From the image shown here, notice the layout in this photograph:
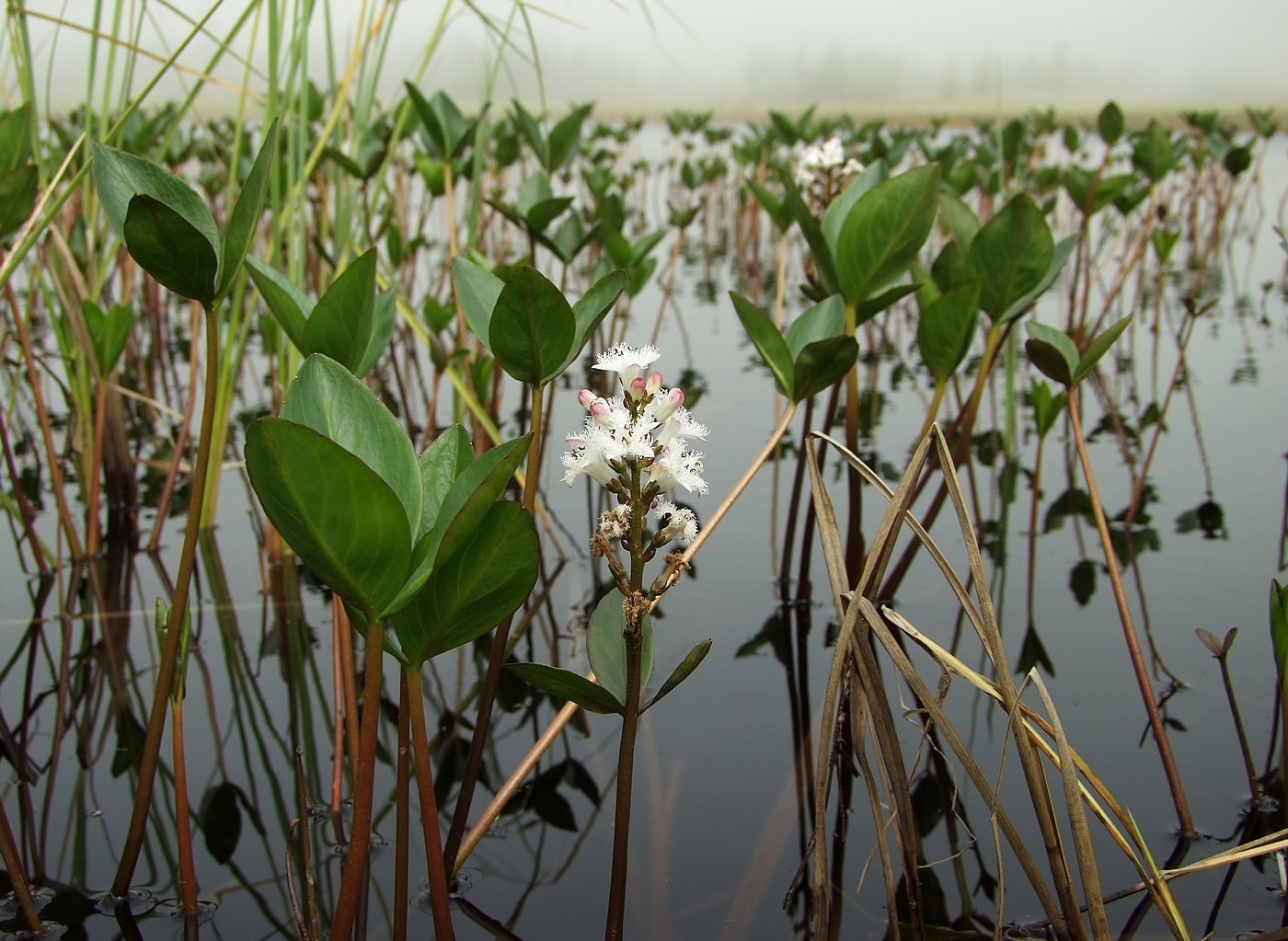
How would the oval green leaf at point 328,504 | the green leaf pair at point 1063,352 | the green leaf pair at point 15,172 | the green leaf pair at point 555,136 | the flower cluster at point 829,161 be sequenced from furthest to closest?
the green leaf pair at point 555,136 → the flower cluster at point 829,161 → the green leaf pair at point 1063,352 → the green leaf pair at point 15,172 → the oval green leaf at point 328,504

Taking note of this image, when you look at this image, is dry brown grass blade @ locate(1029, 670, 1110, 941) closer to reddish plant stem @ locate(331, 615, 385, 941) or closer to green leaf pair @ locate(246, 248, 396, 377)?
reddish plant stem @ locate(331, 615, 385, 941)

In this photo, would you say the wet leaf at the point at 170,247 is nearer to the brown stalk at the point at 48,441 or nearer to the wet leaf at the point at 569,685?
the wet leaf at the point at 569,685

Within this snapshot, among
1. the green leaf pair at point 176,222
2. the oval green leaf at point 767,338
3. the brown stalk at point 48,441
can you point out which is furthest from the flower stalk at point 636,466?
the brown stalk at point 48,441

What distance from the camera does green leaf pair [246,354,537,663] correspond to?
60 cm

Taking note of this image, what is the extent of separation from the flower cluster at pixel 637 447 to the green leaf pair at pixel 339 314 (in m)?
0.31

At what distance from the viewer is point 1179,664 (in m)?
1.32

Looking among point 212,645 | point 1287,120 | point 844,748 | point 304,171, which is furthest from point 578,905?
point 1287,120

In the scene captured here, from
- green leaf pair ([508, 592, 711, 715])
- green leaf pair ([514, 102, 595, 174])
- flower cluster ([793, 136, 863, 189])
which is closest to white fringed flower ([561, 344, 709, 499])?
green leaf pair ([508, 592, 711, 715])

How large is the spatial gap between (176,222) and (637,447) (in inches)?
13.5

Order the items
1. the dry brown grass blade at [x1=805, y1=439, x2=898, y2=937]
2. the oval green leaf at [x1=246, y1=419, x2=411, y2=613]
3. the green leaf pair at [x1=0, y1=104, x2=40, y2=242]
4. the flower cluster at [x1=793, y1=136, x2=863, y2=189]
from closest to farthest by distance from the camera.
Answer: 1. the oval green leaf at [x1=246, y1=419, x2=411, y2=613]
2. the dry brown grass blade at [x1=805, y1=439, x2=898, y2=937]
3. the green leaf pair at [x1=0, y1=104, x2=40, y2=242]
4. the flower cluster at [x1=793, y1=136, x2=863, y2=189]

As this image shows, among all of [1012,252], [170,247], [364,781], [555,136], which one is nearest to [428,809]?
[364,781]

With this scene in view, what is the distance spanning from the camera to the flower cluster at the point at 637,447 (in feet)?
2.13

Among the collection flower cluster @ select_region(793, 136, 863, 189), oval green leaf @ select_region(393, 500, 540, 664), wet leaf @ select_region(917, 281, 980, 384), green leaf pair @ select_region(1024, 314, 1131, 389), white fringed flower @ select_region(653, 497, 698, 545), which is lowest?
oval green leaf @ select_region(393, 500, 540, 664)

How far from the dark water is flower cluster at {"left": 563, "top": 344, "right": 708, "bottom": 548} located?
0.34 m
